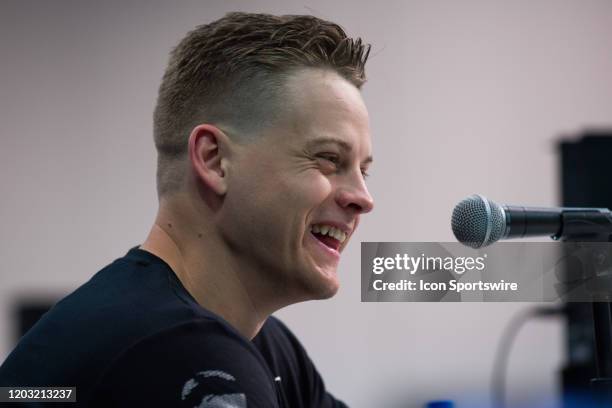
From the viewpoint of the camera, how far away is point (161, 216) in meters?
1.20

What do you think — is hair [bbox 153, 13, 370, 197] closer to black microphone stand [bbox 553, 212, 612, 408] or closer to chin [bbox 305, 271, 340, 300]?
chin [bbox 305, 271, 340, 300]

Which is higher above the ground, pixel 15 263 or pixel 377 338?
pixel 15 263

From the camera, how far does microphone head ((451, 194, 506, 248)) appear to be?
3.49 ft

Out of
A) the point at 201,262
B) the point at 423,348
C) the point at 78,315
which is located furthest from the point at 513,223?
→ the point at 423,348

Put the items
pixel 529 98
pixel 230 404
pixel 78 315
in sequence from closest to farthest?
1. pixel 230 404
2. pixel 78 315
3. pixel 529 98

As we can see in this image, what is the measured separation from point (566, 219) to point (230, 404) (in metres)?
0.47

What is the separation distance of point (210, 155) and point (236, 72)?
12 centimetres

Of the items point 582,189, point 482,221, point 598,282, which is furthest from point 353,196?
point 582,189

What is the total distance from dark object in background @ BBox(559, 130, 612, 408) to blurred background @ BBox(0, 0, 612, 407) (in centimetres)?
82

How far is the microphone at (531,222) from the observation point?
105cm

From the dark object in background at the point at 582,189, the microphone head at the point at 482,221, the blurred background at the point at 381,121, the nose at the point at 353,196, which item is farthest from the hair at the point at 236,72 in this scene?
the blurred background at the point at 381,121

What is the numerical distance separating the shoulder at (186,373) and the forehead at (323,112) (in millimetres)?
328

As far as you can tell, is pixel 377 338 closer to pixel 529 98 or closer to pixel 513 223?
pixel 529 98

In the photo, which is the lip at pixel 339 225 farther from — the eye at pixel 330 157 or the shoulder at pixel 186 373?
the shoulder at pixel 186 373
